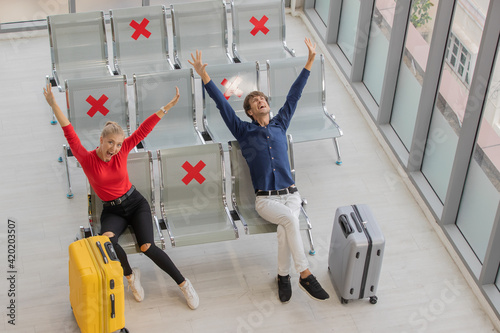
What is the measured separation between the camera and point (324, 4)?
33.0 ft

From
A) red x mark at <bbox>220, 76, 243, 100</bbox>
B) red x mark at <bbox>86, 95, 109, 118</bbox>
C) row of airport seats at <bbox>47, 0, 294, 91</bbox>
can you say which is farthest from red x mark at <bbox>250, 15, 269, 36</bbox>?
red x mark at <bbox>86, 95, 109, 118</bbox>

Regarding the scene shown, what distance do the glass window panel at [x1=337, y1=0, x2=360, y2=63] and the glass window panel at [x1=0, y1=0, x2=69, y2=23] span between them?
3.53 metres

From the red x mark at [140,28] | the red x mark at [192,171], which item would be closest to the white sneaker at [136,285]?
the red x mark at [192,171]

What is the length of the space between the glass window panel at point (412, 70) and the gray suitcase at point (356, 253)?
184 cm

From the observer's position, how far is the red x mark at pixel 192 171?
21.2ft

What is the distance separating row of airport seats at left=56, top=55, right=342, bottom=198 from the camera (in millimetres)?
7188

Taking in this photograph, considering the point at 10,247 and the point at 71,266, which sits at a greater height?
the point at 71,266

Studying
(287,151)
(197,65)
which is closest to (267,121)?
(287,151)

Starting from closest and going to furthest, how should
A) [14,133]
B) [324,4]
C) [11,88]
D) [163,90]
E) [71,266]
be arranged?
1. [71,266]
2. [163,90]
3. [14,133]
4. [11,88]
5. [324,4]

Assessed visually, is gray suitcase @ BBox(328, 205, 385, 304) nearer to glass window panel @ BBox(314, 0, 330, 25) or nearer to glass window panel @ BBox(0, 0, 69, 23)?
glass window panel @ BBox(314, 0, 330, 25)

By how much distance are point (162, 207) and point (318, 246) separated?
1.45 meters

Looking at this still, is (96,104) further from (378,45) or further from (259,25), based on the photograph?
(378,45)

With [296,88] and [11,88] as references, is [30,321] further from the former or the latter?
[11,88]

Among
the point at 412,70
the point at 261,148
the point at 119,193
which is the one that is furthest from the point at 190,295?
the point at 412,70
